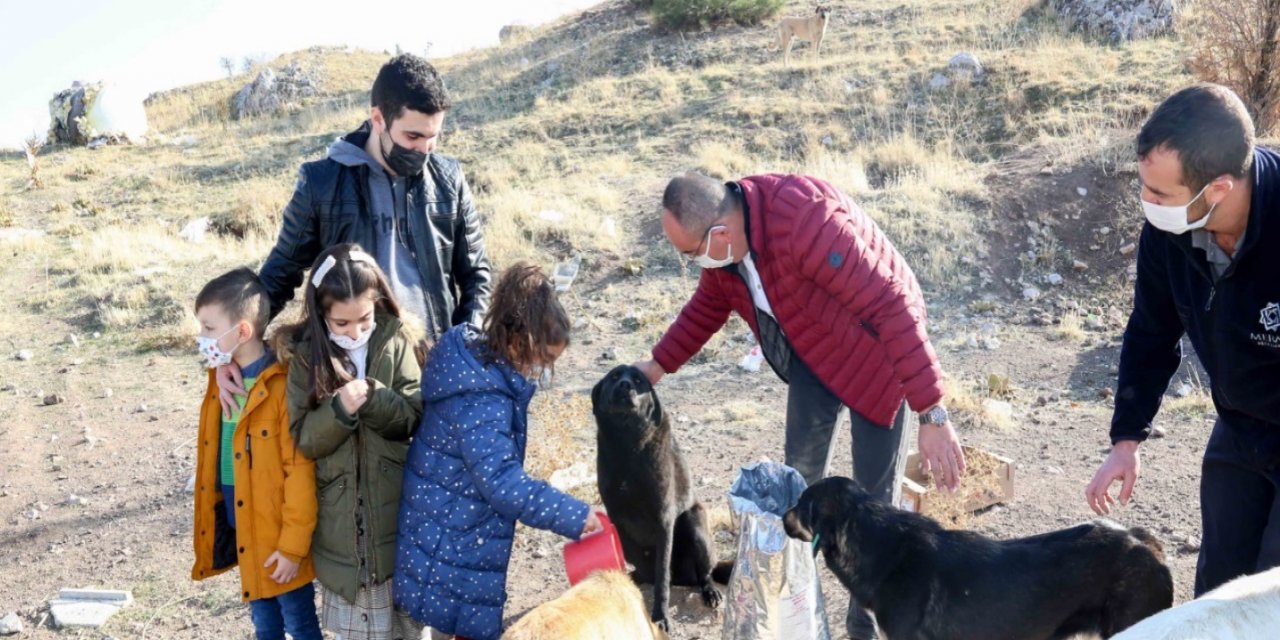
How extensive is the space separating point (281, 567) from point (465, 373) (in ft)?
3.31

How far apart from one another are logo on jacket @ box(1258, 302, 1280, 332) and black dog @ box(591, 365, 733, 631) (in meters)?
2.17

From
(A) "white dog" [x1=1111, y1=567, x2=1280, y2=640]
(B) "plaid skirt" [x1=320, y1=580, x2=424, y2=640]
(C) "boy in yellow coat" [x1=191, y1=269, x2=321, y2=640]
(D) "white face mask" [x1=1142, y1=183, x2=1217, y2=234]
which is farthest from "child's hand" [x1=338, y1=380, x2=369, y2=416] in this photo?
(D) "white face mask" [x1=1142, y1=183, x2=1217, y2=234]

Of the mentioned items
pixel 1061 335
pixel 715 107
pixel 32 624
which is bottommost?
pixel 1061 335

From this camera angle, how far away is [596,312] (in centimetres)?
906

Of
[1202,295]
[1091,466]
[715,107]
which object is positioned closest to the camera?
[1202,295]

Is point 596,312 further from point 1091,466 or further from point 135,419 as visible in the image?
point 1091,466

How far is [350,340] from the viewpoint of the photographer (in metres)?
3.51

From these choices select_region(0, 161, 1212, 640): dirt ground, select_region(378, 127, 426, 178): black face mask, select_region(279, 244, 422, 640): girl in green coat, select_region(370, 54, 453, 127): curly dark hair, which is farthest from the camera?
select_region(0, 161, 1212, 640): dirt ground

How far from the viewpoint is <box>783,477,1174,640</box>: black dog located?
318 centimetres

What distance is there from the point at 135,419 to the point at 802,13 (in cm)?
1726

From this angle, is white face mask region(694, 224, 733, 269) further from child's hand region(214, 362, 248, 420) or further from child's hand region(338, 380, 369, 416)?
child's hand region(214, 362, 248, 420)

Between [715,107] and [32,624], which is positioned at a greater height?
[715,107]

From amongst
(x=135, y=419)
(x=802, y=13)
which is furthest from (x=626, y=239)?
(x=802, y=13)

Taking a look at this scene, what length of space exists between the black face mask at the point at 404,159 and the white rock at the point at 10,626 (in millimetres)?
2887
